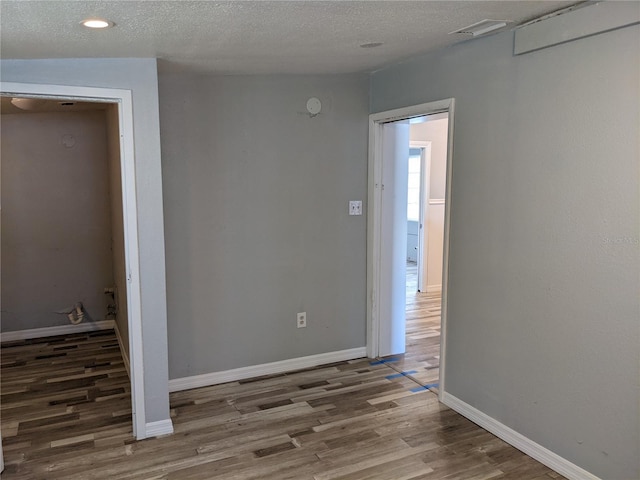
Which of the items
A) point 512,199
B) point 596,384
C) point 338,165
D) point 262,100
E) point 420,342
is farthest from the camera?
point 420,342

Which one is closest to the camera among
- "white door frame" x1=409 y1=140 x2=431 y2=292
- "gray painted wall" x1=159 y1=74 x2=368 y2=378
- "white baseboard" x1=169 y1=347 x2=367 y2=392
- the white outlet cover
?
"gray painted wall" x1=159 y1=74 x2=368 y2=378

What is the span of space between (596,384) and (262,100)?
9.04ft

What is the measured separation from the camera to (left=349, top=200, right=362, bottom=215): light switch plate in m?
4.01

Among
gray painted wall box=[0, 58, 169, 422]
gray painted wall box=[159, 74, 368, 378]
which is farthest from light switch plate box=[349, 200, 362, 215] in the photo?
gray painted wall box=[0, 58, 169, 422]

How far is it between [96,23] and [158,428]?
7.32ft

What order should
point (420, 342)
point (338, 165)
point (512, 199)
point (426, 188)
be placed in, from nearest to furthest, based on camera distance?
point (512, 199) < point (338, 165) < point (420, 342) < point (426, 188)

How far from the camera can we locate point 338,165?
12.9 feet

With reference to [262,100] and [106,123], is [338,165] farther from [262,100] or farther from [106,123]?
[106,123]

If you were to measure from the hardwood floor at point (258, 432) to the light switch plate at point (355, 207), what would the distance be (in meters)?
1.26

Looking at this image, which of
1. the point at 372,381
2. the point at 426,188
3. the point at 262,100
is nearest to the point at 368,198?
the point at 262,100

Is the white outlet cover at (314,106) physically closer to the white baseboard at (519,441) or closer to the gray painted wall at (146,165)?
the gray painted wall at (146,165)

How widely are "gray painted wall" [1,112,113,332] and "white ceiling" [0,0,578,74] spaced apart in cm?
229

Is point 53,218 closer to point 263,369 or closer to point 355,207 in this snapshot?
point 263,369

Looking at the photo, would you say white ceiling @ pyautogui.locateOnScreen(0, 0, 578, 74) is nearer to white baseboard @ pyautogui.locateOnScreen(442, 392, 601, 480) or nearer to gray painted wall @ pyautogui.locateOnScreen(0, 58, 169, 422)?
gray painted wall @ pyautogui.locateOnScreen(0, 58, 169, 422)
